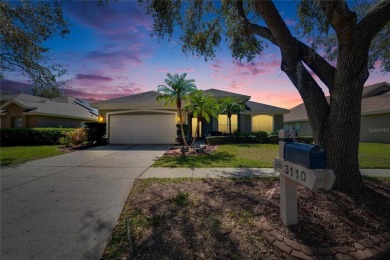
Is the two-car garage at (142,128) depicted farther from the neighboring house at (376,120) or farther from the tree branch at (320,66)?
the tree branch at (320,66)

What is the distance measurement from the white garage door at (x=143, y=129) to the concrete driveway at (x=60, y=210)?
10.2 metres

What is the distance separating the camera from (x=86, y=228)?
344 centimetres

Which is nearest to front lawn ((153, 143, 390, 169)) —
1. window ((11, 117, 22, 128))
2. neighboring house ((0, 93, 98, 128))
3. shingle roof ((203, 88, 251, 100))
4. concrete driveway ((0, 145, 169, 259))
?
concrete driveway ((0, 145, 169, 259))

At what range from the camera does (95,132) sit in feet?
55.3

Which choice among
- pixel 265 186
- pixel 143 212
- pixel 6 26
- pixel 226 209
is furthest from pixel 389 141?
pixel 6 26

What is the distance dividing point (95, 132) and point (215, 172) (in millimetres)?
13101

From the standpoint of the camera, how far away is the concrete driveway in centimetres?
294

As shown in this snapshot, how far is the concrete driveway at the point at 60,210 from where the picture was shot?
2.94 m

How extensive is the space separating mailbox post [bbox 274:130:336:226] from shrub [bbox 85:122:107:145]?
1534 centimetres

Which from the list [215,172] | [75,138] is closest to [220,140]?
[215,172]

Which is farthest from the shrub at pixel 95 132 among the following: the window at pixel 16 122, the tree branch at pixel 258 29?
the tree branch at pixel 258 29

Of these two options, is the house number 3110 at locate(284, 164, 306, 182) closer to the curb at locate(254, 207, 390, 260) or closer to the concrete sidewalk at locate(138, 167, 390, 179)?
the curb at locate(254, 207, 390, 260)

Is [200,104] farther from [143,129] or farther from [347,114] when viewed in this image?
[347,114]

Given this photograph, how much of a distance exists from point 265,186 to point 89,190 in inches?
176
